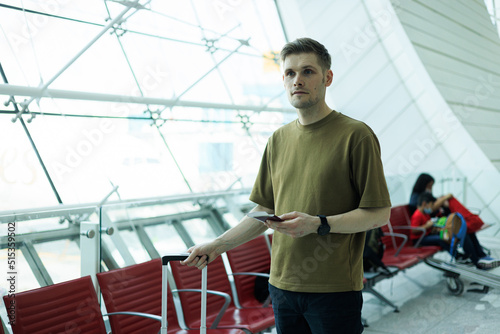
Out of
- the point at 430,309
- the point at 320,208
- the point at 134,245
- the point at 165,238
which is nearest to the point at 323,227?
the point at 320,208


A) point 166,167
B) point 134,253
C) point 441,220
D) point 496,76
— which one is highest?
point 166,167

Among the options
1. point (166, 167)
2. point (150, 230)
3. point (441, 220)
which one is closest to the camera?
point (150, 230)

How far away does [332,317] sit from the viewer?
1499mm

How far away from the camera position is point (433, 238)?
5.40 m

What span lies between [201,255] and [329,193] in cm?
50

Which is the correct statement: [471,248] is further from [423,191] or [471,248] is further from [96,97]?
[96,97]

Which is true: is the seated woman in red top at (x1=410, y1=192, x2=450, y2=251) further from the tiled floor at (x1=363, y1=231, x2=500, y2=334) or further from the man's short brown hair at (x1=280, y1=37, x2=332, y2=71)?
the man's short brown hair at (x1=280, y1=37, x2=332, y2=71)

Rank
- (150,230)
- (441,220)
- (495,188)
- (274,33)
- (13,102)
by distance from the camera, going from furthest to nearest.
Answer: (274,33) → (495,188) → (441,220) → (13,102) → (150,230)

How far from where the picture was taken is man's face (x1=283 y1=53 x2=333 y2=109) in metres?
1.56

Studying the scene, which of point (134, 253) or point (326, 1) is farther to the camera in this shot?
point (326, 1)

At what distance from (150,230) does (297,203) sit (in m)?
2.30

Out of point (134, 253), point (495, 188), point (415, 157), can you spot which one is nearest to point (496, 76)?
point (495, 188)

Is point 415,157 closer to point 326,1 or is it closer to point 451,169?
point 451,169

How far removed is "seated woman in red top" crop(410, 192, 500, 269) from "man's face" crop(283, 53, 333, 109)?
13.8 feet
